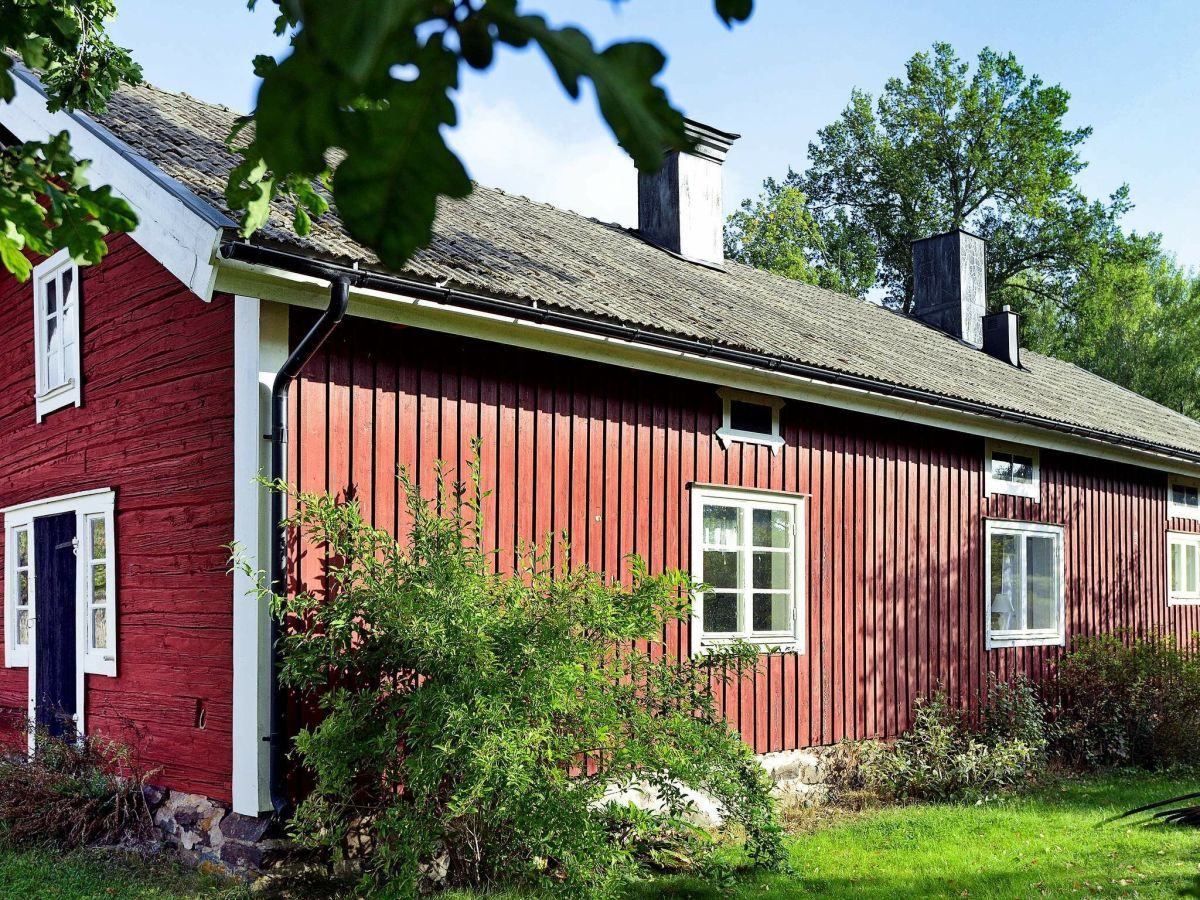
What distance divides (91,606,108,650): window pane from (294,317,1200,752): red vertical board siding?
2484 mm

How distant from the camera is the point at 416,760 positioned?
Answer: 5625 mm

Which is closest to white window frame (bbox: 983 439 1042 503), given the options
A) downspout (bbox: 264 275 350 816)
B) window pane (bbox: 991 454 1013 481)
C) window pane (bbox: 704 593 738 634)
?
window pane (bbox: 991 454 1013 481)

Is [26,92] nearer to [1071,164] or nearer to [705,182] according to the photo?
[705,182]

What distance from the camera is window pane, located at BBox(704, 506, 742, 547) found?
29.2ft

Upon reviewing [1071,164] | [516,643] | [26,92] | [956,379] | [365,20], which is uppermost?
[1071,164]

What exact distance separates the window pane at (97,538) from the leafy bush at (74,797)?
4.13 feet

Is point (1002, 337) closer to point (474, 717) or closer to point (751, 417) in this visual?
point (751, 417)

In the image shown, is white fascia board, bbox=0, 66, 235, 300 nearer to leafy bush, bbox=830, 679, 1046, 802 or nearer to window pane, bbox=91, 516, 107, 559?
window pane, bbox=91, 516, 107, 559

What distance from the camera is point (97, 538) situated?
8312 mm

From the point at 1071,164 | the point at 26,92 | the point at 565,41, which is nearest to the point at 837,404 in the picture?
the point at 26,92

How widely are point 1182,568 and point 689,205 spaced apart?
8.04 m

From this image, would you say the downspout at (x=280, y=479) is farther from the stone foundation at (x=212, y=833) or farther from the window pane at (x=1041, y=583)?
the window pane at (x=1041, y=583)

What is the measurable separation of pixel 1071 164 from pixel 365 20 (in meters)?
34.4

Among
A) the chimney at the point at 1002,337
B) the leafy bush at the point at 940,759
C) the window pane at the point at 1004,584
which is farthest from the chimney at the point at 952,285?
the leafy bush at the point at 940,759
